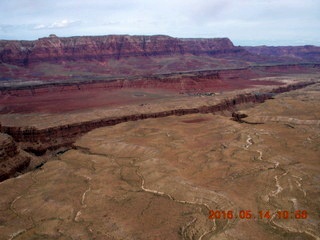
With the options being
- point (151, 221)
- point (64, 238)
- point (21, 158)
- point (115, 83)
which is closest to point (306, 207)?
point (151, 221)

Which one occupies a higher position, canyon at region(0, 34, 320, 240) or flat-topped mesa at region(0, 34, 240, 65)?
flat-topped mesa at region(0, 34, 240, 65)

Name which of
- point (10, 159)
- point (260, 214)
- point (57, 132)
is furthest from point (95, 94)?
point (260, 214)

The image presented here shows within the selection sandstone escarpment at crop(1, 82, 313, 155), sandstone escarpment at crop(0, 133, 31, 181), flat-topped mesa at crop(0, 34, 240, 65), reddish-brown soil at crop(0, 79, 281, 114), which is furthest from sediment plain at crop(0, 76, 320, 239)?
flat-topped mesa at crop(0, 34, 240, 65)

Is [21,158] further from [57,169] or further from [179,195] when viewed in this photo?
[179,195]

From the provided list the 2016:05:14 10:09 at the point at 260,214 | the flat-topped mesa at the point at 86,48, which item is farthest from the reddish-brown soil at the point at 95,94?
the flat-topped mesa at the point at 86,48

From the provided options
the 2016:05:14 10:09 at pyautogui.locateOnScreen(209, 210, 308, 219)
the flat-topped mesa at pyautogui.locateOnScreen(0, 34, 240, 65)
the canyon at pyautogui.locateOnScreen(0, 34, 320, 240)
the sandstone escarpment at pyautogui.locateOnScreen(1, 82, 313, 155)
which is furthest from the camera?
the flat-topped mesa at pyautogui.locateOnScreen(0, 34, 240, 65)

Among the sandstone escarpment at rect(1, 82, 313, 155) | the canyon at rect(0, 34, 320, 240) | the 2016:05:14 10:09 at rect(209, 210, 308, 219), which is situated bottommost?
the sandstone escarpment at rect(1, 82, 313, 155)

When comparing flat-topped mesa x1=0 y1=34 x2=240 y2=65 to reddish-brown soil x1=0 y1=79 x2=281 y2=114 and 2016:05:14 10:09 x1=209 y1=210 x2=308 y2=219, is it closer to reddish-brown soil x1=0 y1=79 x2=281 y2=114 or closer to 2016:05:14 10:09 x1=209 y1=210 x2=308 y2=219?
reddish-brown soil x1=0 y1=79 x2=281 y2=114

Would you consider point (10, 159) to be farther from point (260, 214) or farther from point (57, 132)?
point (260, 214)
